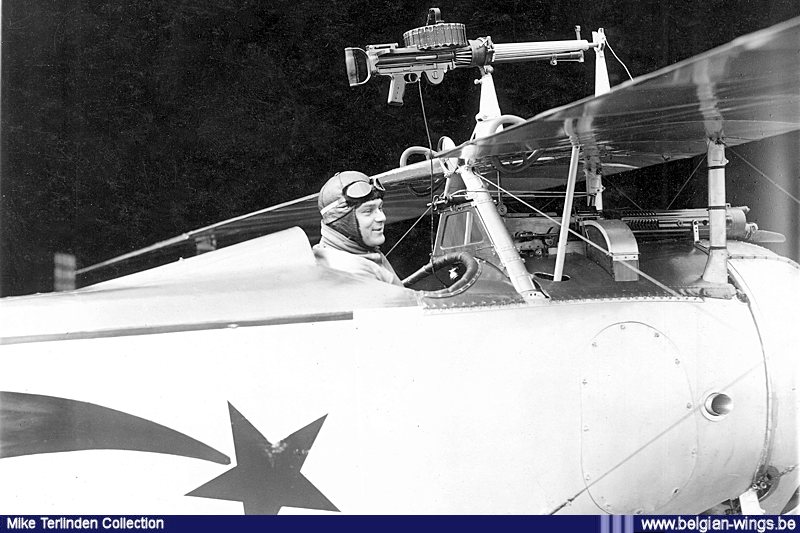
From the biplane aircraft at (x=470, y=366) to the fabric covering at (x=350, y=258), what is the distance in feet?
0.93

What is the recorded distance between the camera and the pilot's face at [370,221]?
3.43 metres

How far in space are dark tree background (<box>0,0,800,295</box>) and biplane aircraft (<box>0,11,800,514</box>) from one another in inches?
134

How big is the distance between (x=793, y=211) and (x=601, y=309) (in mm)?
3035

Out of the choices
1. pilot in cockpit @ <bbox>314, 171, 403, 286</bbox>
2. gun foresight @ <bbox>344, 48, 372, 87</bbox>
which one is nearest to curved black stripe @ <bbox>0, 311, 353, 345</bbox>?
pilot in cockpit @ <bbox>314, 171, 403, 286</bbox>

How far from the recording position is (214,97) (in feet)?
22.3

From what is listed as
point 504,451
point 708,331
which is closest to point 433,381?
point 504,451

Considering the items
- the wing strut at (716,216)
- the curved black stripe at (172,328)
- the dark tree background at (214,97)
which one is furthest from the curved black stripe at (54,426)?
the dark tree background at (214,97)

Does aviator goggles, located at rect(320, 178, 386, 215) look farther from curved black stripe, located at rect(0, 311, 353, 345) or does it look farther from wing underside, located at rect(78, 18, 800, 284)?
curved black stripe, located at rect(0, 311, 353, 345)

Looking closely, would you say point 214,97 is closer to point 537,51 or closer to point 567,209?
point 537,51

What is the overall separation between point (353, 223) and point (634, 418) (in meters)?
1.48

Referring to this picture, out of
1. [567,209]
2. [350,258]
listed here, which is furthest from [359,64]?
[567,209]

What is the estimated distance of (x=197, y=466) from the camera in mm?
2637

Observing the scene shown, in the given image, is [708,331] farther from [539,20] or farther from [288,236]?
[539,20]

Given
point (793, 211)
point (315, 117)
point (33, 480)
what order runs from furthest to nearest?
point (315, 117)
point (793, 211)
point (33, 480)
